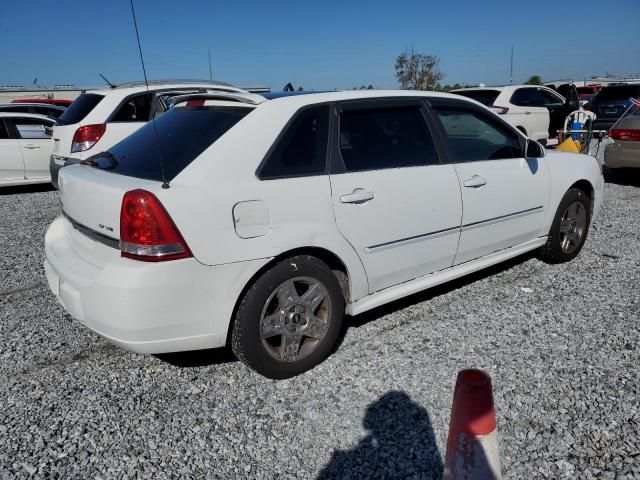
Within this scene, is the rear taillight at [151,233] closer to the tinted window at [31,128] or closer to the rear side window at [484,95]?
the tinted window at [31,128]

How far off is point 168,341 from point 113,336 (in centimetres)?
27

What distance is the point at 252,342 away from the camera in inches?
113

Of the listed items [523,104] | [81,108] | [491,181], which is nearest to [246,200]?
[491,181]

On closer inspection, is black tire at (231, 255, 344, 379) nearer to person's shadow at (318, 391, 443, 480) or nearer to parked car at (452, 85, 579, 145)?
person's shadow at (318, 391, 443, 480)

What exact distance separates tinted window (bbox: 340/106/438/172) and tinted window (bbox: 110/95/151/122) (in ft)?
17.3

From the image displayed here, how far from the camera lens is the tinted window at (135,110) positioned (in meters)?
7.71

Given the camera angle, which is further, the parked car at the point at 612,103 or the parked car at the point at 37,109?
the parked car at the point at 612,103

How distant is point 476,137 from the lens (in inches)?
162

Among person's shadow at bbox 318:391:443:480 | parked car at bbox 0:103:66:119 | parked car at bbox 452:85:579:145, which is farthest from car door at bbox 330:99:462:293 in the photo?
parked car at bbox 0:103:66:119

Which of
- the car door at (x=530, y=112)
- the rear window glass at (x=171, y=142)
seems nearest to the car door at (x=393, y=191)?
the rear window glass at (x=171, y=142)

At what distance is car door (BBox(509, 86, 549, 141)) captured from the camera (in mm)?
11914

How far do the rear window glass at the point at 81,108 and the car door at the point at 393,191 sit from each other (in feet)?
18.9

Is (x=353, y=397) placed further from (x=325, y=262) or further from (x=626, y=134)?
(x=626, y=134)

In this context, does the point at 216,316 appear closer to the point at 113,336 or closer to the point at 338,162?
the point at 113,336
